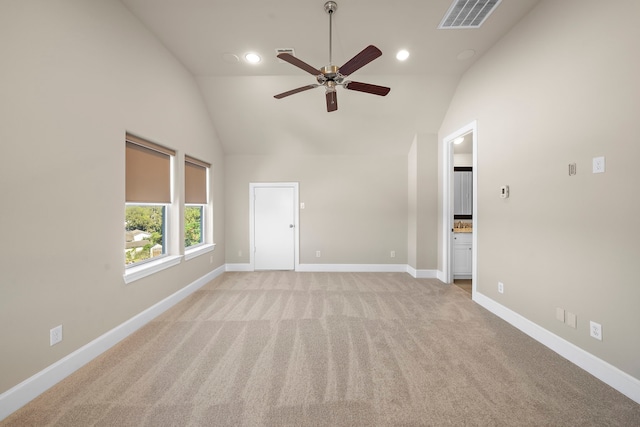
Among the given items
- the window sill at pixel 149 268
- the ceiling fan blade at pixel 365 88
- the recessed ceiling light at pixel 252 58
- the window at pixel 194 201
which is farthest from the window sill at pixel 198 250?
the ceiling fan blade at pixel 365 88

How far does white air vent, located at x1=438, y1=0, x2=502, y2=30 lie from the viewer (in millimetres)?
2387

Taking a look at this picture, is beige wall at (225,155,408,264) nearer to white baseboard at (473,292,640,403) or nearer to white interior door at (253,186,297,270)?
white interior door at (253,186,297,270)

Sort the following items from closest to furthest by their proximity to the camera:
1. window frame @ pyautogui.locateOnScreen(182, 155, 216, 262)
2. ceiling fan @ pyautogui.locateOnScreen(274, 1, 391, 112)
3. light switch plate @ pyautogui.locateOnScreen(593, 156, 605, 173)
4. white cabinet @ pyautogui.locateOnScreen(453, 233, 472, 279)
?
light switch plate @ pyautogui.locateOnScreen(593, 156, 605, 173) → ceiling fan @ pyautogui.locateOnScreen(274, 1, 391, 112) → window frame @ pyautogui.locateOnScreen(182, 155, 216, 262) → white cabinet @ pyautogui.locateOnScreen(453, 233, 472, 279)

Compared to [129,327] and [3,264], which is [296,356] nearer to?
[129,327]

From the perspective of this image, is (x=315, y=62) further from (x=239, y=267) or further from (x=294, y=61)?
(x=239, y=267)

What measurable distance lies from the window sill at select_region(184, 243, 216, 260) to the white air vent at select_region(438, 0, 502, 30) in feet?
13.7

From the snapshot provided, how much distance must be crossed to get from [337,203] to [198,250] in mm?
2629

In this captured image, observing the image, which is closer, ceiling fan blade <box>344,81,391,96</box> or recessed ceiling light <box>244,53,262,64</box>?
ceiling fan blade <box>344,81,391,96</box>

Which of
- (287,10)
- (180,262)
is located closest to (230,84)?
(287,10)

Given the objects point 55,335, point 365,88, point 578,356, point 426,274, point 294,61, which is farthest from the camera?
point 426,274

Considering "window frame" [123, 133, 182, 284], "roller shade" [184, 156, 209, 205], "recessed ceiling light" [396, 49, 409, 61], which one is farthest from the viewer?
A: "roller shade" [184, 156, 209, 205]

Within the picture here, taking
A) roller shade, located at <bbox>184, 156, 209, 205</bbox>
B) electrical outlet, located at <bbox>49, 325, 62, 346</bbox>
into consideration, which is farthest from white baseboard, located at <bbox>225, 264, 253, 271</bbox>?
electrical outlet, located at <bbox>49, 325, 62, 346</bbox>

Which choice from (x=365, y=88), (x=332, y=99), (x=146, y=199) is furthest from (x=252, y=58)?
(x=146, y=199)

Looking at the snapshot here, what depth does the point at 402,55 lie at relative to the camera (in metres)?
3.22
